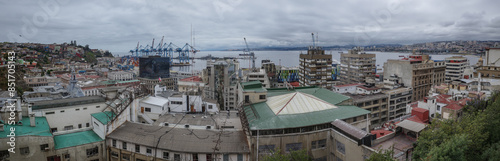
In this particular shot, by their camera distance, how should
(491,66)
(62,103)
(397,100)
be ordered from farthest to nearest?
(491,66)
(397,100)
(62,103)

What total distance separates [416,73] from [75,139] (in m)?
38.3

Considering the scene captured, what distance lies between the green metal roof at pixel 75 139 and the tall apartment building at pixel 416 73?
36.2 m

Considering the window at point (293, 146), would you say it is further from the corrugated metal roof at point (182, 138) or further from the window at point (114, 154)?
the window at point (114, 154)

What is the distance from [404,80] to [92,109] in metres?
36.7

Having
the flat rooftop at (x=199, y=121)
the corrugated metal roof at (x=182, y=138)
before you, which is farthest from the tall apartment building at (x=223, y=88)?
the corrugated metal roof at (x=182, y=138)

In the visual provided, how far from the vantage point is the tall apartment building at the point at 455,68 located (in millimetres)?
44219

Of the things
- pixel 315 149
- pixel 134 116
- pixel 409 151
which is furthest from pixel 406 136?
pixel 134 116

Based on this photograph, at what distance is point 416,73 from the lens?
120 ft

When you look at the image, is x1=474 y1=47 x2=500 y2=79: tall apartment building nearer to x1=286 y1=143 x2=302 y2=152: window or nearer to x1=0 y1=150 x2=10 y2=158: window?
x1=286 y1=143 x2=302 y2=152: window

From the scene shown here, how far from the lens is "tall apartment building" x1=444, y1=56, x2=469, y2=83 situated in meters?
44.2

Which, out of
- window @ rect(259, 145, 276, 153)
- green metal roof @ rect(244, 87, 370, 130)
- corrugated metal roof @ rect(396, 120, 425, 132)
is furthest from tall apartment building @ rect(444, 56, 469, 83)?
window @ rect(259, 145, 276, 153)

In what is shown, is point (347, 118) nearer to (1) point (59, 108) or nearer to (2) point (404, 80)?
(1) point (59, 108)

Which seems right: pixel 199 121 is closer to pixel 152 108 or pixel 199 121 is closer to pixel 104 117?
pixel 152 108

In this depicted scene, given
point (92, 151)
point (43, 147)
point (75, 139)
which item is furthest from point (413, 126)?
point (43, 147)
